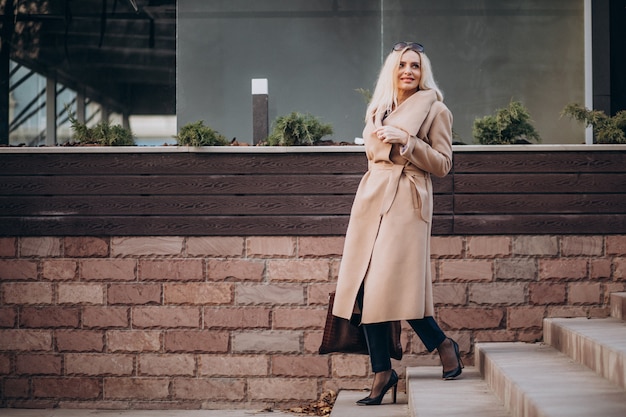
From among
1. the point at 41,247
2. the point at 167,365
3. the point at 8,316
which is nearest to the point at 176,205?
the point at 41,247

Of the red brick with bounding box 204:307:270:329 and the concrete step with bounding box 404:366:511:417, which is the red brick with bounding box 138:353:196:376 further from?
the concrete step with bounding box 404:366:511:417

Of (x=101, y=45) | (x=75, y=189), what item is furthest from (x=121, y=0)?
(x=75, y=189)

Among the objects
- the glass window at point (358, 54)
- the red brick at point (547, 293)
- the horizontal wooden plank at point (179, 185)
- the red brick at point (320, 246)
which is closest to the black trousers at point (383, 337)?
the red brick at point (320, 246)

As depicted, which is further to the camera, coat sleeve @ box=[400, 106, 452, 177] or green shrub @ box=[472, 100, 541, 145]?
green shrub @ box=[472, 100, 541, 145]

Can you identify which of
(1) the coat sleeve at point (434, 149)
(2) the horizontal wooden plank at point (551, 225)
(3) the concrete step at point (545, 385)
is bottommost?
(3) the concrete step at point (545, 385)

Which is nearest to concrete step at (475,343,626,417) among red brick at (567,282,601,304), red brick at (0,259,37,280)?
red brick at (567,282,601,304)

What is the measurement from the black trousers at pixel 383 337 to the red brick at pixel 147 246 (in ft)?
6.89

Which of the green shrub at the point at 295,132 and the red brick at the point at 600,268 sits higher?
the green shrub at the point at 295,132

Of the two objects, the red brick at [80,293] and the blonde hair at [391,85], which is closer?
the blonde hair at [391,85]

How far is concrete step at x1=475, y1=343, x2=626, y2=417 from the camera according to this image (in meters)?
3.96

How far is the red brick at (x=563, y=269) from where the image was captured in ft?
22.4

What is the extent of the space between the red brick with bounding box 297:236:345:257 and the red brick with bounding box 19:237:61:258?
178 centimetres

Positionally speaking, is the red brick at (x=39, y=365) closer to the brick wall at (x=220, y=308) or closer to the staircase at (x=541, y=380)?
the brick wall at (x=220, y=308)

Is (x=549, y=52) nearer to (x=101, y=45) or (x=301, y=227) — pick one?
(x=301, y=227)
